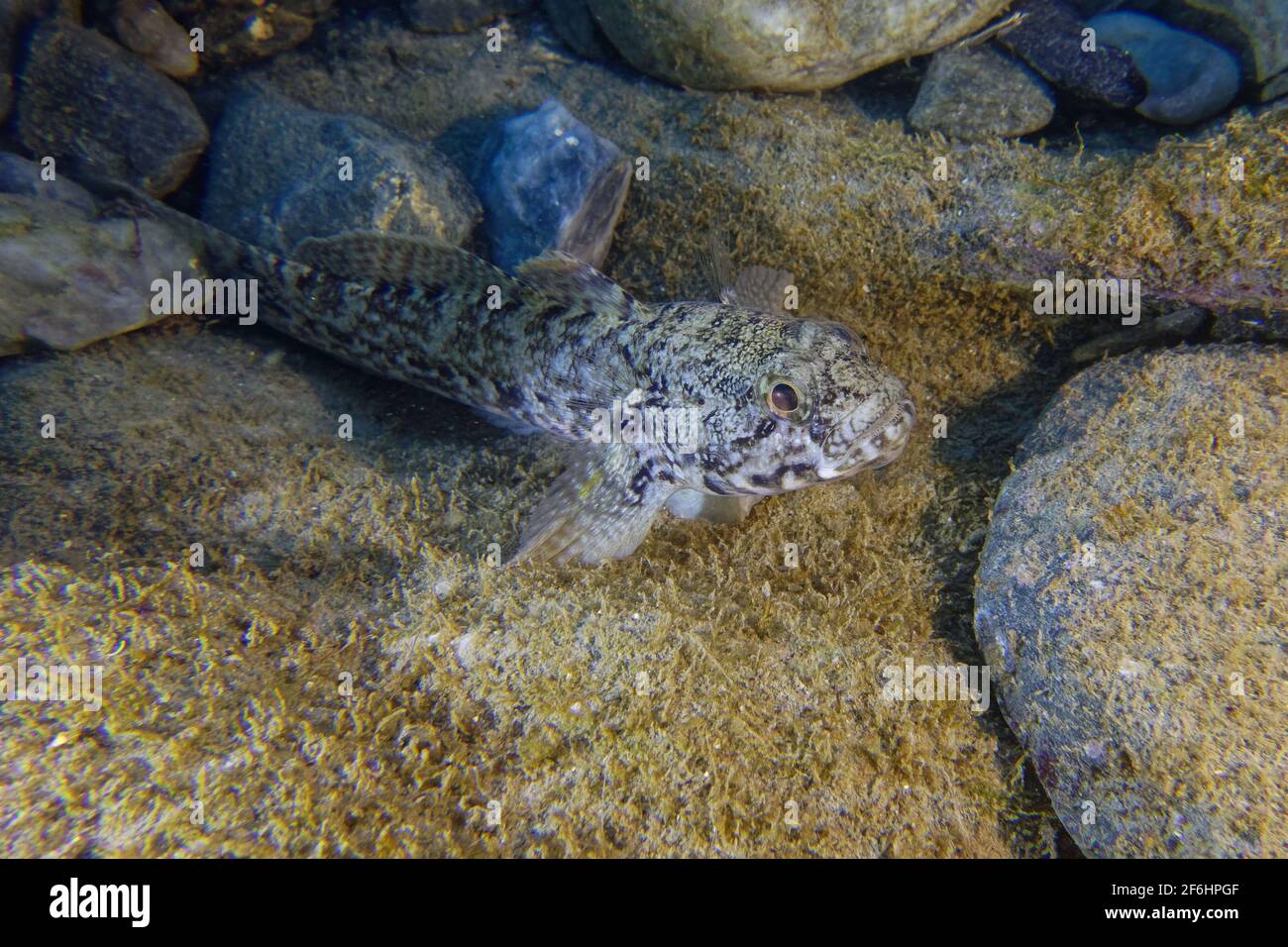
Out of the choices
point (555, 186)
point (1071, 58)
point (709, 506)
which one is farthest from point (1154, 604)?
point (1071, 58)

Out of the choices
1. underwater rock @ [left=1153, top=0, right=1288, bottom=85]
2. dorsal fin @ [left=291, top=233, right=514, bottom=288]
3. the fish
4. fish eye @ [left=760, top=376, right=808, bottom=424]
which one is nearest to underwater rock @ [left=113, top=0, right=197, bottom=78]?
the fish

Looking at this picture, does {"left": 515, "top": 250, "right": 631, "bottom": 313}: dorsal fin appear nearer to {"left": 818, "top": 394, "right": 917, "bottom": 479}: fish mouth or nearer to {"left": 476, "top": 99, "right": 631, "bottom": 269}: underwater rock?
{"left": 476, "top": 99, "right": 631, "bottom": 269}: underwater rock

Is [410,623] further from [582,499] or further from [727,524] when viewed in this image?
[727,524]

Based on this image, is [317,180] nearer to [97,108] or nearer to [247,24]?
[97,108]

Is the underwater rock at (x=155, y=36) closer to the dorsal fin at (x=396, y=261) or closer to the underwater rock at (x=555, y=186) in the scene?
the dorsal fin at (x=396, y=261)

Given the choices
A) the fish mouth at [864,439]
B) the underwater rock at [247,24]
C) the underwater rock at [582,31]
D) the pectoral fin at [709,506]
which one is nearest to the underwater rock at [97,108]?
the underwater rock at [247,24]
